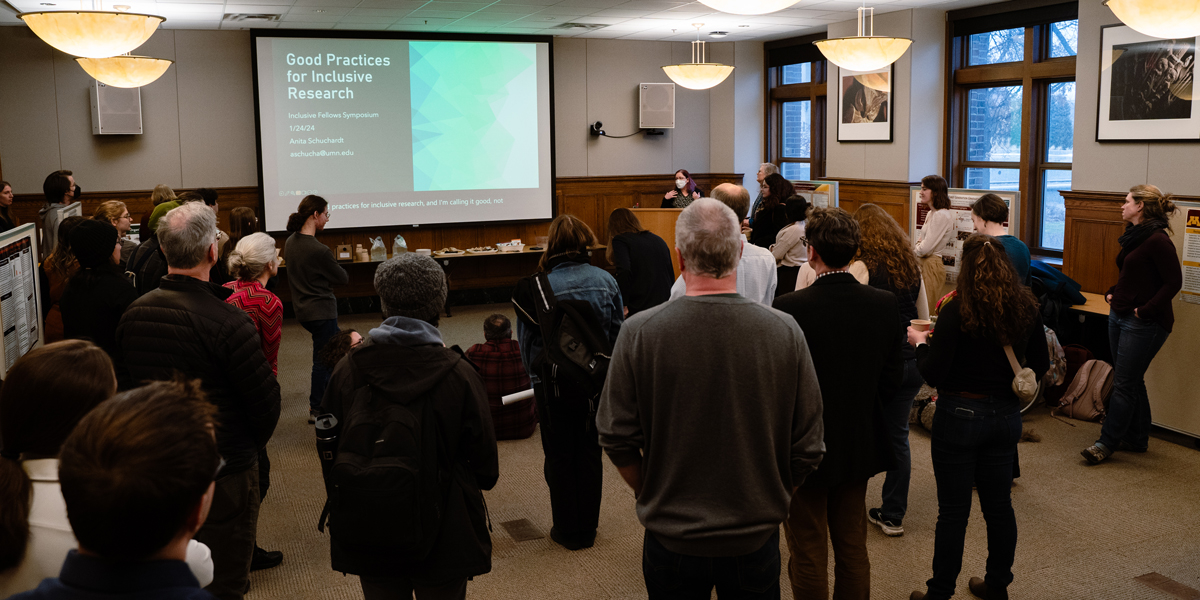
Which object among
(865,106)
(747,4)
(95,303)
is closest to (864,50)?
(747,4)

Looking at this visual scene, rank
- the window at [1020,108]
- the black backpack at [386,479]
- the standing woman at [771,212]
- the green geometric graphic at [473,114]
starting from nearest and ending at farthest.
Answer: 1. the black backpack at [386,479]
2. the standing woman at [771,212]
3. the window at [1020,108]
4. the green geometric graphic at [473,114]

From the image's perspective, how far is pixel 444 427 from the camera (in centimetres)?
217

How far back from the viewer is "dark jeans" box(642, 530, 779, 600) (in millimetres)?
1987

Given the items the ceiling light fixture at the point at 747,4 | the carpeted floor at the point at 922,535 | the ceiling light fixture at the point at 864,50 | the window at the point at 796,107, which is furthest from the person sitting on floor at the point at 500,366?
the window at the point at 796,107

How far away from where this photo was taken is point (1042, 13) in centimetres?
786

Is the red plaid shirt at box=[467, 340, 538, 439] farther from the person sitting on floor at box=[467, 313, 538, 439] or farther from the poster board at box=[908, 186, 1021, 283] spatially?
the poster board at box=[908, 186, 1021, 283]

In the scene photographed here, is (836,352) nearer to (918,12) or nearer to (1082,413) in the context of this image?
(1082,413)

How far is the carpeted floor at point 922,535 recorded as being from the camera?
136 inches

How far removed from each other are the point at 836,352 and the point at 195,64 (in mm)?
8553

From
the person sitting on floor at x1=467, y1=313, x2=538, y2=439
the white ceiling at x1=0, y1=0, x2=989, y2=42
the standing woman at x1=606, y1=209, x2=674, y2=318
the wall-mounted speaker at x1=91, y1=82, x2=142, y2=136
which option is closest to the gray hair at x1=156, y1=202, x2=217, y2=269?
the standing woman at x1=606, y1=209, x2=674, y2=318

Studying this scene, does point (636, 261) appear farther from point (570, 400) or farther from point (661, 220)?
point (661, 220)

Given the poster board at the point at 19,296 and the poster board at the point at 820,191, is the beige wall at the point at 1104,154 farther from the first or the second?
the poster board at the point at 19,296

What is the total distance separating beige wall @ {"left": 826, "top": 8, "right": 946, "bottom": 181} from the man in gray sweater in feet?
24.5

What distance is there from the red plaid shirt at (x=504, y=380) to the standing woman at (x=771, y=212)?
274 cm
